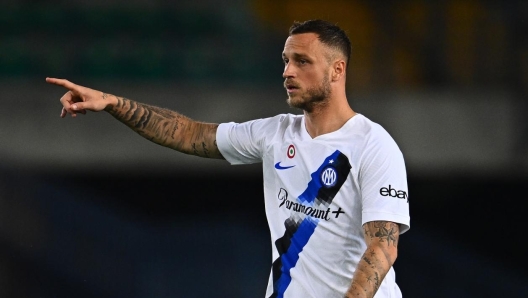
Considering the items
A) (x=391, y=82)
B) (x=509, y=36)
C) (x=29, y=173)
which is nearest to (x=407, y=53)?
Result: (x=391, y=82)

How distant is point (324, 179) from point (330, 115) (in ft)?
0.97

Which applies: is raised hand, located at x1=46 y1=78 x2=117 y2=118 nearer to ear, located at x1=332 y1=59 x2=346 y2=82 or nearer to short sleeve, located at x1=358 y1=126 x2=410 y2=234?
ear, located at x1=332 y1=59 x2=346 y2=82

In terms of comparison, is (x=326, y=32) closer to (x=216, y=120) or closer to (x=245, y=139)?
(x=245, y=139)

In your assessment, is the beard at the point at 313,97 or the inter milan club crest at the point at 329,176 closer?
the inter milan club crest at the point at 329,176

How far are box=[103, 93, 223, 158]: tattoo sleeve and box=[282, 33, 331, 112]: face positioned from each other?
2.02ft

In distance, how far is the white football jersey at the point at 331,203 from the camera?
11.8 feet

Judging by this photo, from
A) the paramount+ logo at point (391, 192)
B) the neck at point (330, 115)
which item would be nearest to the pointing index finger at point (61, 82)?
the neck at point (330, 115)

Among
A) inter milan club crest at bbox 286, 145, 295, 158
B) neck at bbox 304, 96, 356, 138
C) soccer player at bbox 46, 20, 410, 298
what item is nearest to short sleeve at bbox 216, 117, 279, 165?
soccer player at bbox 46, 20, 410, 298

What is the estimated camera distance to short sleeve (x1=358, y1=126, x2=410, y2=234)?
139 inches

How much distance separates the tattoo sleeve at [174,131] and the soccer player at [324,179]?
0.10m

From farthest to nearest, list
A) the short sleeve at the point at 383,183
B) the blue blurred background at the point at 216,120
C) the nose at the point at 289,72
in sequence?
the blue blurred background at the point at 216,120 → the nose at the point at 289,72 → the short sleeve at the point at 383,183

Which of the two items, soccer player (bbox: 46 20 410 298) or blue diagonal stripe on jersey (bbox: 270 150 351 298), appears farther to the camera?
blue diagonal stripe on jersey (bbox: 270 150 351 298)

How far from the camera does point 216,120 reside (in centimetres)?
967

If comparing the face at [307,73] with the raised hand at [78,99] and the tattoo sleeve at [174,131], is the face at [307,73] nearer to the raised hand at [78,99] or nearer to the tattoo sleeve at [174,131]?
the tattoo sleeve at [174,131]
